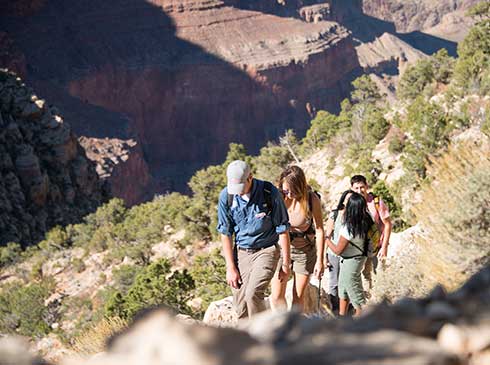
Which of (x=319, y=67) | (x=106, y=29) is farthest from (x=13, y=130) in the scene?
(x=319, y=67)

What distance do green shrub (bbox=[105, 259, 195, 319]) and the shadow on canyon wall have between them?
33.5 m

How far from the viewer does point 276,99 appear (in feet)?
163

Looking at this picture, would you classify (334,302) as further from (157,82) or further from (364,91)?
(157,82)

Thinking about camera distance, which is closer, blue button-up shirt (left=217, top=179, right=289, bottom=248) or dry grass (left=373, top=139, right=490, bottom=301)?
dry grass (left=373, top=139, right=490, bottom=301)

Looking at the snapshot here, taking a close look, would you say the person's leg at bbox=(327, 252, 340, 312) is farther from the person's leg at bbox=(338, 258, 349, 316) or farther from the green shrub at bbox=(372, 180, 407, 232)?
the green shrub at bbox=(372, 180, 407, 232)

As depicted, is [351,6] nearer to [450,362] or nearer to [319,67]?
[319,67]

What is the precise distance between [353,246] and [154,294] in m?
5.02

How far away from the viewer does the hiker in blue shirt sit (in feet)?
13.1

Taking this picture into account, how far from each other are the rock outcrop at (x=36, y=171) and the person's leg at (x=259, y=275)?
62.9ft

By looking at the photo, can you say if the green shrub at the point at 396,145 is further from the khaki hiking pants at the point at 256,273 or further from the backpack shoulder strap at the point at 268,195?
the backpack shoulder strap at the point at 268,195

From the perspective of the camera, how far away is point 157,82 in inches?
1847

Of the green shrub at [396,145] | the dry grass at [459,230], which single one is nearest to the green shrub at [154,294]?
the dry grass at [459,230]

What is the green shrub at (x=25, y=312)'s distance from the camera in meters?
11.8

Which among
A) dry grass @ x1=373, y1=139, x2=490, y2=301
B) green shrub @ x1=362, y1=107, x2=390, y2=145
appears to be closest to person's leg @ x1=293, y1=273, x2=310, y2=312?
dry grass @ x1=373, y1=139, x2=490, y2=301
